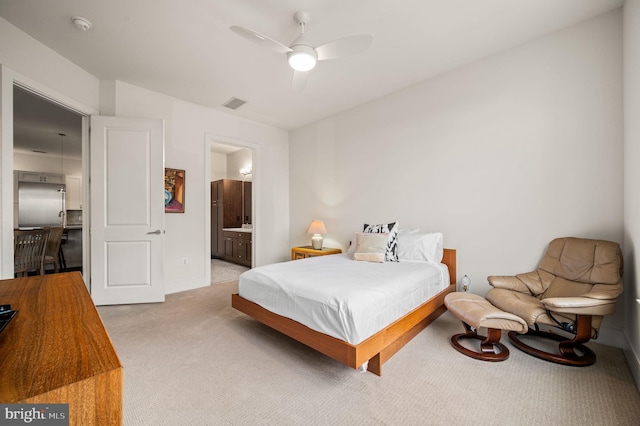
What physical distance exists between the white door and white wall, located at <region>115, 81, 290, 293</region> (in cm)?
40

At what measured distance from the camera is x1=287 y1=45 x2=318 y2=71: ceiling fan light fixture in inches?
90.7

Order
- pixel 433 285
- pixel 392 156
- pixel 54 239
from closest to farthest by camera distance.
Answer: pixel 433 285 → pixel 392 156 → pixel 54 239

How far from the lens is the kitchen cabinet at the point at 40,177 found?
6164 millimetres

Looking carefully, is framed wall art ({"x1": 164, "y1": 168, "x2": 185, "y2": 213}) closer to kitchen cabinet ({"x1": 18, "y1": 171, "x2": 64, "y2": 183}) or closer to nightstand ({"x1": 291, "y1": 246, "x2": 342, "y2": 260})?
nightstand ({"x1": 291, "y1": 246, "x2": 342, "y2": 260})

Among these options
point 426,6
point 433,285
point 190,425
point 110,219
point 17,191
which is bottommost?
point 190,425

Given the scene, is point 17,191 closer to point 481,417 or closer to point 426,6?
point 426,6

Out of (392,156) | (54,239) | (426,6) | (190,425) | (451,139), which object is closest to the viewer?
(190,425)

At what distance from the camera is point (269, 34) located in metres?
2.68

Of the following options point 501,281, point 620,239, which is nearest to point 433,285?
point 501,281

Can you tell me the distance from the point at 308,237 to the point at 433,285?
2817 millimetres

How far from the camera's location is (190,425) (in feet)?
4.97

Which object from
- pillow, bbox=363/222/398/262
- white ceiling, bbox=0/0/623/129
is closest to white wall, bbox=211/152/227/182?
white ceiling, bbox=0/0/623/129

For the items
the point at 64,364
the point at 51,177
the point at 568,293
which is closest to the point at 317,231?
the point at 568,293

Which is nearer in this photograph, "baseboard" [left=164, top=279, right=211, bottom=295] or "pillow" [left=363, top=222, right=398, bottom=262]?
"pillow" [left=363, top=222, right=398, bottom=262]
